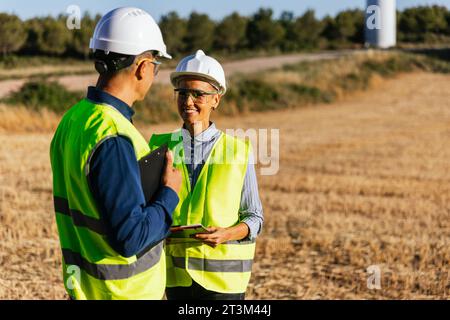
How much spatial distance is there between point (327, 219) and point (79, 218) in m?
7.03

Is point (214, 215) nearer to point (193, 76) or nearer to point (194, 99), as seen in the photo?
point (194, 99)

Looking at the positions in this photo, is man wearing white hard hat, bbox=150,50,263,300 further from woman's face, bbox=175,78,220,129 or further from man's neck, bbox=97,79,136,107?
man's neck, bbox=97,79,136,107

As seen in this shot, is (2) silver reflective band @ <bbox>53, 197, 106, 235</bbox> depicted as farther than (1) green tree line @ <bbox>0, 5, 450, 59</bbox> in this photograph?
No

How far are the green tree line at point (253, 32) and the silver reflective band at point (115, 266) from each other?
3307 cm

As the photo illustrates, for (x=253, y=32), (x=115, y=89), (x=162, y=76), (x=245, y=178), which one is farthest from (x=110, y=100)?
(x=253, y=32)

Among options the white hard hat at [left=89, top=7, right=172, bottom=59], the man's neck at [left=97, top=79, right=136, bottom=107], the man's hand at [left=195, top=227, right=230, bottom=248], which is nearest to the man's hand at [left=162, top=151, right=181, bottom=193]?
the man's neck at [left=97, top=79, right=136, bottom=107]

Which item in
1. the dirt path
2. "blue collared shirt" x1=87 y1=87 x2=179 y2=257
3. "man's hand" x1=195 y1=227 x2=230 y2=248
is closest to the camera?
"blue collared shirt" x1=87 y1=87 x2=179 y2=257

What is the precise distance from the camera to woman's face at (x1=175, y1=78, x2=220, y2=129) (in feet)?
11.5

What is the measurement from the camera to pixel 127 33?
8.96 feet

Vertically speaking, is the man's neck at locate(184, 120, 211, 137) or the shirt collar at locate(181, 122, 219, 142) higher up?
the man's neck at locate(184, 120, 211, 137)

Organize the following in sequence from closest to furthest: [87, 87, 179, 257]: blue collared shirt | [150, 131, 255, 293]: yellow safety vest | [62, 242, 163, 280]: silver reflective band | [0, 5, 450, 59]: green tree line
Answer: [87, 87, 179, 257]: blue collared shirt → [62, 242, 163, 280]: silver reflective band → [150, 131, 255, 293]: yellow safety vest → [0, 5, 450, 59]: green tree line

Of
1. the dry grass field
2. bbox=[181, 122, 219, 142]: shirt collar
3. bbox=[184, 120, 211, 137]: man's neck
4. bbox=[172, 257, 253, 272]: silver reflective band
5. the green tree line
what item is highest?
the green tree line

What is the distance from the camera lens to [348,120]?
974 inches

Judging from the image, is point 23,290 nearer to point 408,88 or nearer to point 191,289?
point 191,289
